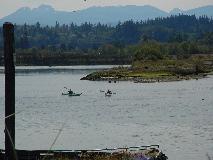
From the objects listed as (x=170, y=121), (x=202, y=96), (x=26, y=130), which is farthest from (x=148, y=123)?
(x=202, y=96)

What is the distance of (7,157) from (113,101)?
90493 millimetres

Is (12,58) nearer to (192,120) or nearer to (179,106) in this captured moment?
(192,120)

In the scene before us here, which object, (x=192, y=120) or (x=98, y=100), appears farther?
(x=98, y=100)

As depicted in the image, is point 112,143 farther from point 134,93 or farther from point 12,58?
point 134,93

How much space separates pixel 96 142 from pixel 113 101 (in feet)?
205

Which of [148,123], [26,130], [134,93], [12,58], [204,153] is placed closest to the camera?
[12,58]

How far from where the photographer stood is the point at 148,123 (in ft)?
248

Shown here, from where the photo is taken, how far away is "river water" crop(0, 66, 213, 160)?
55719 mm

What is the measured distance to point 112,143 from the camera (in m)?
56.0

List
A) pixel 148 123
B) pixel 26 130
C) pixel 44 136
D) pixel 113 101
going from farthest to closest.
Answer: pixel 113 101 < pixel 148 123 < pixel 26 130 < pixel 44 136

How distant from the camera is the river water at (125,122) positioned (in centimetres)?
5572

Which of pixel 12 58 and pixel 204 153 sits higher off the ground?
pixel 12 58

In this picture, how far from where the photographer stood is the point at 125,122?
77.5 meters

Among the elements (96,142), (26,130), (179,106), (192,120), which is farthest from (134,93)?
(96,142)
